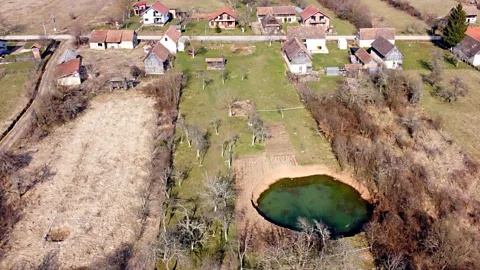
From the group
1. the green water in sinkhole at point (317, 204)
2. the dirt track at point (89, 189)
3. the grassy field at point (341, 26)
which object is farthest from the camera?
the grassy field at point (341, 26)

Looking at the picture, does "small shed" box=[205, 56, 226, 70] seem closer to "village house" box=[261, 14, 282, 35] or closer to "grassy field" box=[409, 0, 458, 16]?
"village house" box=[261, 14, 282, 35]

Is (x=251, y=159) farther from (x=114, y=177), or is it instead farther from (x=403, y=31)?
(x=403, y=31)

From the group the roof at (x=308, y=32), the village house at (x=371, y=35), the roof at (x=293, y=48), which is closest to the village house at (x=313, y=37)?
the roof at (x=308, y=32)

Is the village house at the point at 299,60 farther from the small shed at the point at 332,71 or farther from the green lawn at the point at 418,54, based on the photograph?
the green lawn at the point at 418,54

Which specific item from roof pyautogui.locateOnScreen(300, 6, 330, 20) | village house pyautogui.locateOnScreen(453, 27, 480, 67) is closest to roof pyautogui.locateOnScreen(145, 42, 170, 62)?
roof pyautogui.locateOnScreen(300, 6, 330, 20)

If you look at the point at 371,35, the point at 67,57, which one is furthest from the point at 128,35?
Result: the point at 371,35

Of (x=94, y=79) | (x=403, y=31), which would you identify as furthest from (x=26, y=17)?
(x=403, y=31)
